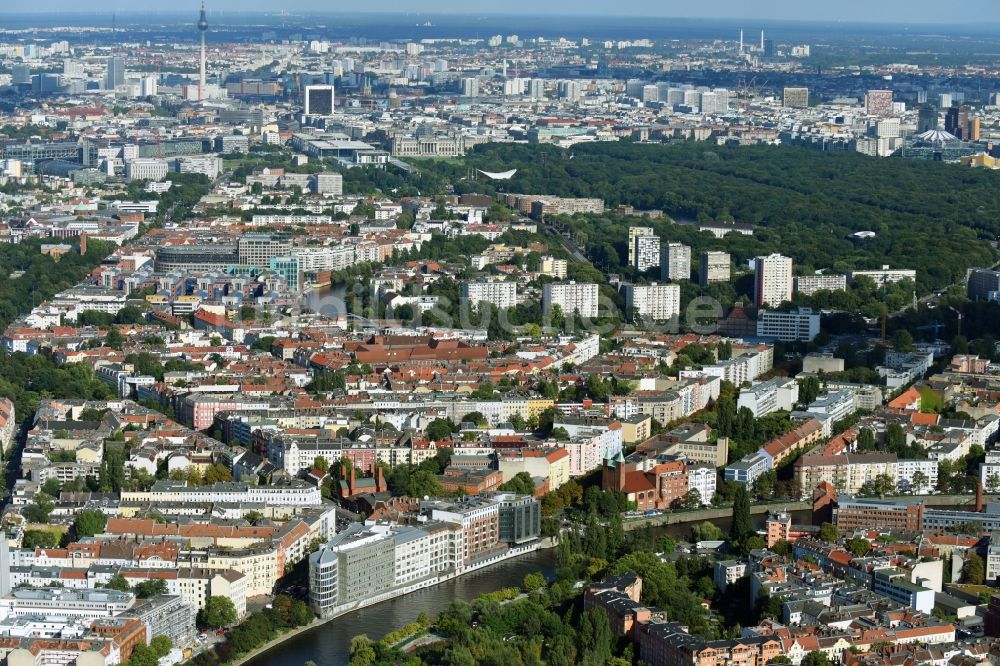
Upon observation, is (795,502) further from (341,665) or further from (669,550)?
(341,665)

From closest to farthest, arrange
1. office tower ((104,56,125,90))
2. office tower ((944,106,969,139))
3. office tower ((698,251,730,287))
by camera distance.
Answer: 1. office tower ((698,251,730,287))
2. office tower ((944,106,969,139))
3. office tower ((104,56,125,90))

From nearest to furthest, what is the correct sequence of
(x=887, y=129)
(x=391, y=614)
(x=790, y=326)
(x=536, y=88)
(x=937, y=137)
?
(x=391, y=614), (x=790, y=326), (x=937, y=137), (x=887, y=129), (x=536, y=88)

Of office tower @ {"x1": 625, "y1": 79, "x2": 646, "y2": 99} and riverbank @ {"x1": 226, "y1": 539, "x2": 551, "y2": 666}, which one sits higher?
riverbank @ {"x1": 226, "y1": 539, "x2": 551, "y2": 666}

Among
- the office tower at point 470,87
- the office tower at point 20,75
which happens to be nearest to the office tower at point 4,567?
the office tower at point 20,75

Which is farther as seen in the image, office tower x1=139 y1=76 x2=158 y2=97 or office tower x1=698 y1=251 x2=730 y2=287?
A: office tower x1=139 y1=76 x2=158 y2=97

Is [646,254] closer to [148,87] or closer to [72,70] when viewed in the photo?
[148,87]

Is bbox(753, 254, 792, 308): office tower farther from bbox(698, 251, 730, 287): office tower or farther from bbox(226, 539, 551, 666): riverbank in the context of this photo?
bbox(226, 539, 551, 666): riverbank

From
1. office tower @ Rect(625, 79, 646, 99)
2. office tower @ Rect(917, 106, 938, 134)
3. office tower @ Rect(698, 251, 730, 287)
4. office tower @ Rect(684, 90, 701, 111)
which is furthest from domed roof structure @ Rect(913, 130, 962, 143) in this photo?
office tower @ Rect(698, 251, 730, 287)

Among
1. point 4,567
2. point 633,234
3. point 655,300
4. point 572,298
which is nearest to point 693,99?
point 633,234
